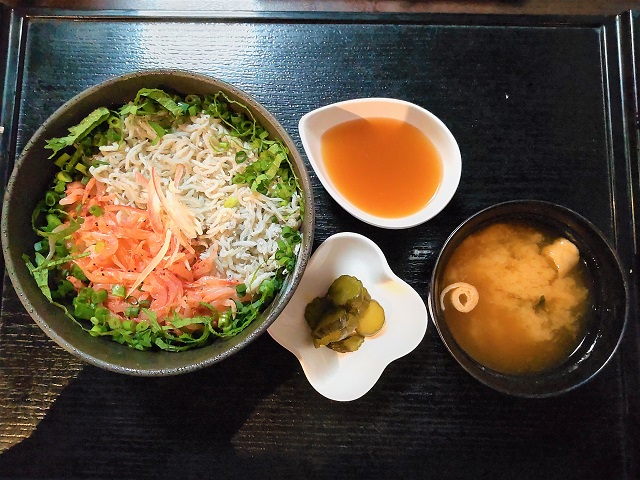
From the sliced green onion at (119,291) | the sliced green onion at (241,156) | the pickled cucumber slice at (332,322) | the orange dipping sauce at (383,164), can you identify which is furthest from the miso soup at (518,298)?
the sliced green onion at (119,291)

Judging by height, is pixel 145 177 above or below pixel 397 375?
above

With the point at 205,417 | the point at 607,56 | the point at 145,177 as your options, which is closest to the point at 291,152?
the point at 145,177

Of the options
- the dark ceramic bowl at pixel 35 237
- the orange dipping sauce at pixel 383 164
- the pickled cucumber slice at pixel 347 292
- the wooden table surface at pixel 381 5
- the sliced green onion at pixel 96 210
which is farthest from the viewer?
the wooden table surface at pixel 381 5

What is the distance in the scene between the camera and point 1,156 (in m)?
1.89

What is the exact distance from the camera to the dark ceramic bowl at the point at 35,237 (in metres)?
1.47

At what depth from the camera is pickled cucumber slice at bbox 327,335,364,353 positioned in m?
1.73

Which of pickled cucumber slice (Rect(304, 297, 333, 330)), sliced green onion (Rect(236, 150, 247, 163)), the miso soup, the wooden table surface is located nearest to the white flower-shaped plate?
pickled cucumber slice (Rect(304, 297, 333, 330))

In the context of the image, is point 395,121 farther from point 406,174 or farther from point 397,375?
point 397,375

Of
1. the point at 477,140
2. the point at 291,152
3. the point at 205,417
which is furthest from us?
the point at 477,140

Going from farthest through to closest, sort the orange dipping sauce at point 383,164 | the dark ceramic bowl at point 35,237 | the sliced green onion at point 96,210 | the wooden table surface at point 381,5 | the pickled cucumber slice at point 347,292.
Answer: the wooden table surface at point 381,5 < the orange dipping sauce at point 383,164 < the pickled cucumber slice at point 347,292 < the sliced green onion at point 96,210 < the dark ceramic bowl at point 35,237

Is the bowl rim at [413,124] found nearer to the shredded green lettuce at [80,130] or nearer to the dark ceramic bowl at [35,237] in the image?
the dark ceramic bowl at [35,237]

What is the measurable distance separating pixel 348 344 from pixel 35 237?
0.99 m

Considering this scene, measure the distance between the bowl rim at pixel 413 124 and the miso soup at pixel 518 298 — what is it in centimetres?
16

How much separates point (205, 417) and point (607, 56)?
6.31 feet
